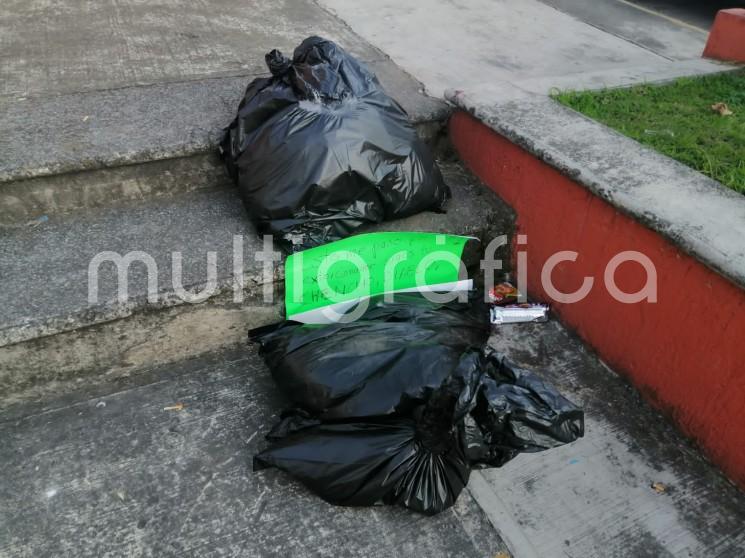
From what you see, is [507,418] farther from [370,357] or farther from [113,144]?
[113,144]

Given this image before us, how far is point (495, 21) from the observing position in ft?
13.4

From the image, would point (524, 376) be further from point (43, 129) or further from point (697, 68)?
point (697, 68)

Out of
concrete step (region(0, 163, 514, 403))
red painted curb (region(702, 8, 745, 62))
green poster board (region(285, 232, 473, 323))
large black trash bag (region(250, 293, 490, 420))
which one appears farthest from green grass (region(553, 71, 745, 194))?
large black trash bag (region(250, 293, 490, 420))

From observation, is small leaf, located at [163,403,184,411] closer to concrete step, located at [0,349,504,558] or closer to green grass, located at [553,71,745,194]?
concrete step, located at [0,349,504,558]

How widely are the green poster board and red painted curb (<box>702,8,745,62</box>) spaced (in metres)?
2.20

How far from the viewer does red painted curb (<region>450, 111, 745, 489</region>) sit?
1618 mm

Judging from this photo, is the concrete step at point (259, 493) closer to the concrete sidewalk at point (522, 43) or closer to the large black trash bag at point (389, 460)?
the large black trash bag at point (389, 460)

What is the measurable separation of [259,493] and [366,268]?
881mm

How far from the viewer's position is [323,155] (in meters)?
1.94

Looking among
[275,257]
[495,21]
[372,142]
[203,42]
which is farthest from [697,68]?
[203,42]

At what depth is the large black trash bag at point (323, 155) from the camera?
196 cm

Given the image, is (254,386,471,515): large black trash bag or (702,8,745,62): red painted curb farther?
(702,8,745,62): red painted curb

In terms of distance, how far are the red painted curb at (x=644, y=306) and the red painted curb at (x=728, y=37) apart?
1832 mm

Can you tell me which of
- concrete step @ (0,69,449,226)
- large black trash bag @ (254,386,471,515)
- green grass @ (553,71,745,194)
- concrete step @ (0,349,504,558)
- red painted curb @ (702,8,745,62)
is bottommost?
concrete step @ (0,349,504,558)
